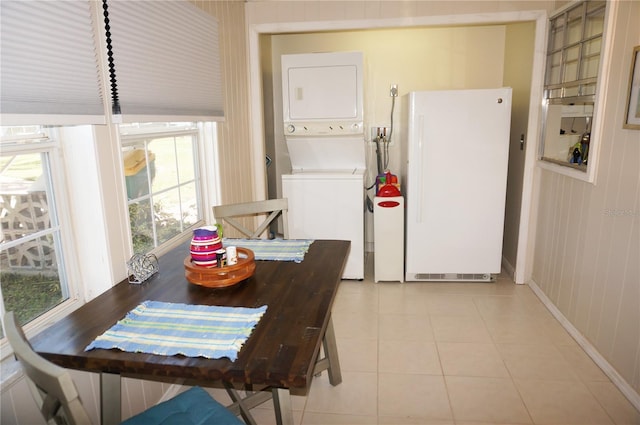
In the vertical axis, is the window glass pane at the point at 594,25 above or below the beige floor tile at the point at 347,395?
above

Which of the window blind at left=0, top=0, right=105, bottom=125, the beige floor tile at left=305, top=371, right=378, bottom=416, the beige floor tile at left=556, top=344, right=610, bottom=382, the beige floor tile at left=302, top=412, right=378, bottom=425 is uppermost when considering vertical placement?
the window blind at left=0, top=0, right=105, bottom=125

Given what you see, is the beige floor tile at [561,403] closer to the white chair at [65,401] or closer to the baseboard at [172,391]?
the white chair at [65,401]

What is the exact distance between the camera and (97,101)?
1.59m

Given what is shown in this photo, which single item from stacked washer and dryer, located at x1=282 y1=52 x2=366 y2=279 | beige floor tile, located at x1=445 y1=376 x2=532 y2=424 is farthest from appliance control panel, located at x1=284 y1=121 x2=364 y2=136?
beige floor tile, located at x1=445 y1=376 x2=532 y2=424

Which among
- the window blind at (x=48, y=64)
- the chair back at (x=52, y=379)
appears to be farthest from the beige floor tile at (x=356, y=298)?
the chair back at (x=52, y=379)

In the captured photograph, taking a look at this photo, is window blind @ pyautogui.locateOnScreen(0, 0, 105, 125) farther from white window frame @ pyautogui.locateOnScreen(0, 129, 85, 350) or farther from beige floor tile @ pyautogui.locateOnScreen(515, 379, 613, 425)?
beige floor tile @ pyautogui.locateOnScreen(515, 379, 613, 425)

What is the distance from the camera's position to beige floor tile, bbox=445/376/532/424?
195 cm

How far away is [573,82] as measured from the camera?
2.61 meters

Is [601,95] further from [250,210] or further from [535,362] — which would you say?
[250,210]

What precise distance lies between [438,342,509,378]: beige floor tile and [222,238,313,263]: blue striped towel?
1052 millimetres

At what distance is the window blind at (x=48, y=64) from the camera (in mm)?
1225

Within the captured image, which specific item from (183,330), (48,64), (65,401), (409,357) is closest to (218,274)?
(183,330)

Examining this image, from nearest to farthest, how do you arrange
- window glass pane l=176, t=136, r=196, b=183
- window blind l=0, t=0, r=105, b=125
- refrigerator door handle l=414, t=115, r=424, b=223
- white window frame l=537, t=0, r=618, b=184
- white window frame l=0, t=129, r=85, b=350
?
window blind l=0, t=0, r=105, b=125
white window frame l=0, t=129, r=85, b=350
white window frame l=537, t=0, r=618, b=184
window glass pane l=176, t=136, r=196, b=183
refrigerator door handle l=414, t=115, r=424, b=223

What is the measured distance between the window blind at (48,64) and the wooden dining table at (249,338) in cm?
64
